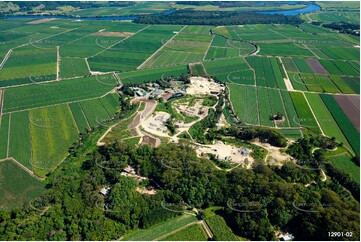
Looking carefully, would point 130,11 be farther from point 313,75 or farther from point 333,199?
point 333,199

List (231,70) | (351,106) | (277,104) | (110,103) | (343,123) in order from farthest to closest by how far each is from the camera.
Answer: (231,70) → (110,103) → (277,104) → (351,106) → (343,123)

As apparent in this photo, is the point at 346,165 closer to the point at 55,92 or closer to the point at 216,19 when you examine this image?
the point at 55,92

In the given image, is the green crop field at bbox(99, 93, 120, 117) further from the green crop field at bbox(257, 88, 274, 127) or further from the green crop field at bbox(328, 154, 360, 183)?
the green crop field at bbox(328, 154, 360, 183)

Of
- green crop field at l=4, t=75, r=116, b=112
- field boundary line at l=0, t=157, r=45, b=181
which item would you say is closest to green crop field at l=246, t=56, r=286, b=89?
green crop field at l=4, t=75, r=116, b=112

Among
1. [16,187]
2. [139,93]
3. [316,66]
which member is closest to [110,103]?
[139,93]

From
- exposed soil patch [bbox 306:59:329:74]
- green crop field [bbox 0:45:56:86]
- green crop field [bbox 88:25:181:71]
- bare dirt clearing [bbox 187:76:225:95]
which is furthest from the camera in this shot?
green crop field [bbox 88:25:181:71]

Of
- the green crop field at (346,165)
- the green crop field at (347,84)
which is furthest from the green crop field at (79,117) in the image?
the green crop field at (347,84)

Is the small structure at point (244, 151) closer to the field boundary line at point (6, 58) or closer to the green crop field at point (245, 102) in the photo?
the green crop field at point (245, 102)
